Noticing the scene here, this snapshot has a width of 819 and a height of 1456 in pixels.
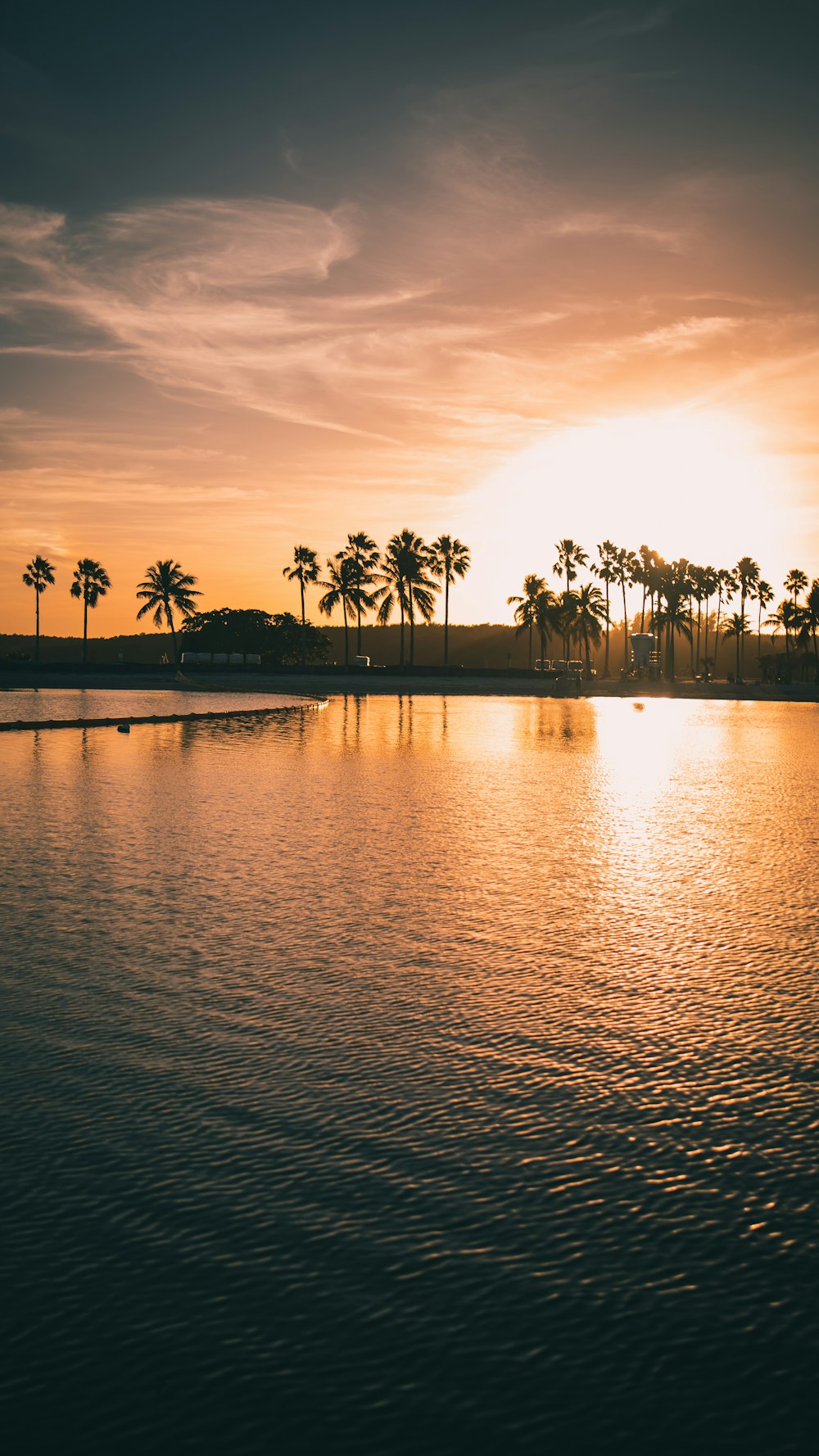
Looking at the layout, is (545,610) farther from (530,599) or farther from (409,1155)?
(409,1155)

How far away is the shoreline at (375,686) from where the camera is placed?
2672 inches

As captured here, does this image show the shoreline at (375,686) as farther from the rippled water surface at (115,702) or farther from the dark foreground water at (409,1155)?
the dark foreground water at (409,1155)

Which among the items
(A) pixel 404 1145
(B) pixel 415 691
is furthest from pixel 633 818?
(B) pixel 415 691

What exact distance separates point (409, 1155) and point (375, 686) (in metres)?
73.1

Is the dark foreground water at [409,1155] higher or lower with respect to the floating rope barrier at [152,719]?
lower

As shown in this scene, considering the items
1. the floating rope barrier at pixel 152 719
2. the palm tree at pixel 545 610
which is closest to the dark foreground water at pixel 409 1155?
the floating rope barrier at pixel 152 719

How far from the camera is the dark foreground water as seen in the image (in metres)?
2.88

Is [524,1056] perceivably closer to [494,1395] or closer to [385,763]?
[494,1395]

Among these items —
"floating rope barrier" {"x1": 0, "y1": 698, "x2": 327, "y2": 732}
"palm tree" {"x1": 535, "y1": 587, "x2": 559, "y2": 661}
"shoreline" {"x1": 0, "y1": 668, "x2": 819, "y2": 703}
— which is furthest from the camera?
"palm tree" {"x1": 535, "y1": 587, "x2": 559, "y2": 661}

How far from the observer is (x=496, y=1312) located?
319cm

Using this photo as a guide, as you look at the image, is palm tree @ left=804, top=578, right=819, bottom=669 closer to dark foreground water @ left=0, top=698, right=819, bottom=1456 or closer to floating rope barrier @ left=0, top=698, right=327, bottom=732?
floating rope barrier @ left=0, top=698, right=327, bottom=732

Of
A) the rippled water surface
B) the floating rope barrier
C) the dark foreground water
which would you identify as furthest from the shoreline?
the dark foreground water

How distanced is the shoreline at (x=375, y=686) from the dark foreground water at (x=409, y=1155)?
49968 millimetres

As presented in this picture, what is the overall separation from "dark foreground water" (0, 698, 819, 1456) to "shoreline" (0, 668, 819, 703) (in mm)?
49968
